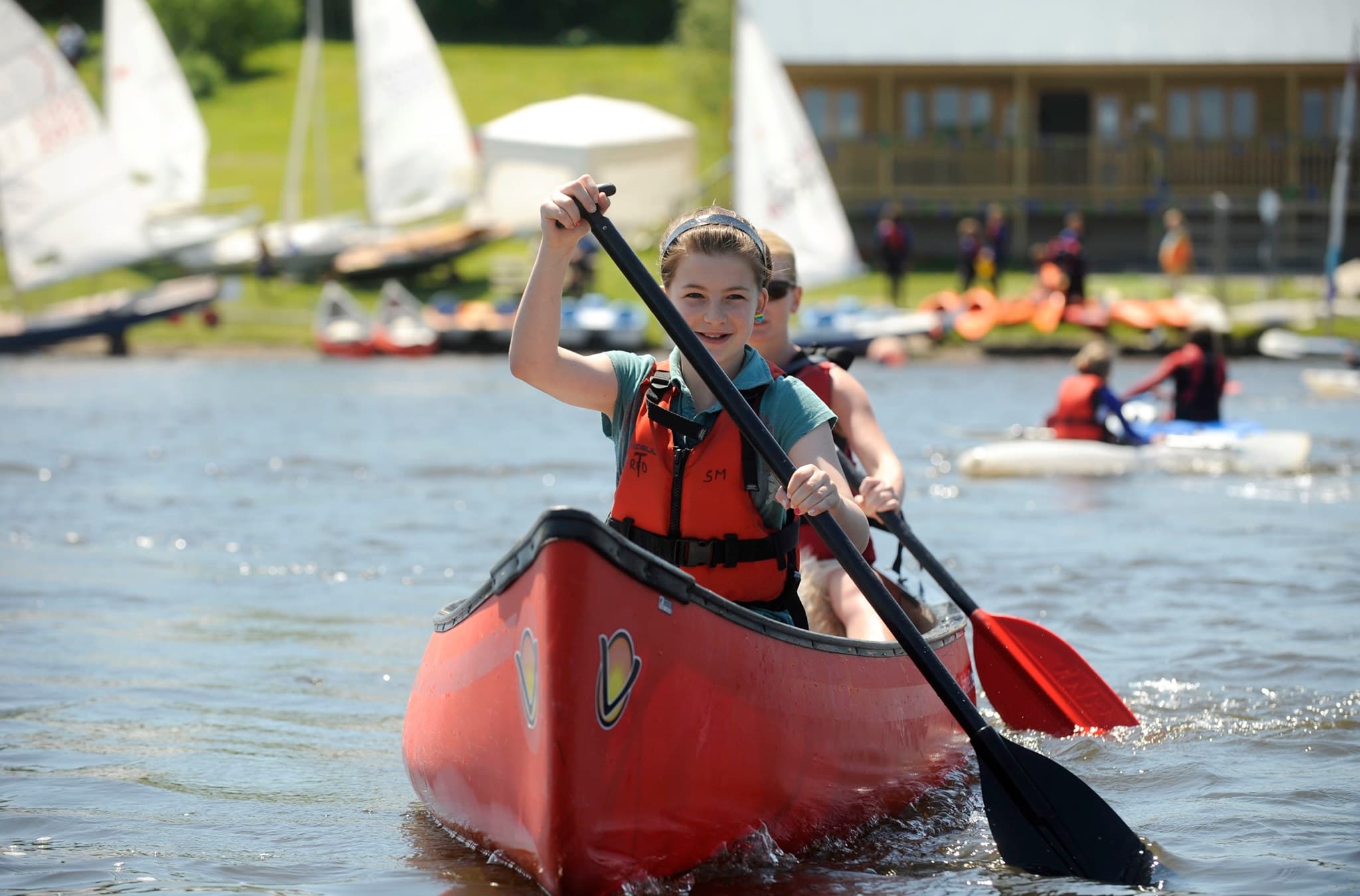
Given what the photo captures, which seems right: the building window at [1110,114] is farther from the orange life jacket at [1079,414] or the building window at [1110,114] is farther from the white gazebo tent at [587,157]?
the orange life jacket at [1079,414]

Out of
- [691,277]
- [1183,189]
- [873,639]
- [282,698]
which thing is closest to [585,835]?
[691,277]

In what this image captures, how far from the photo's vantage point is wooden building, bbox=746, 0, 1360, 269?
27406mm

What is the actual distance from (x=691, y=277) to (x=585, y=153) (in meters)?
23.9

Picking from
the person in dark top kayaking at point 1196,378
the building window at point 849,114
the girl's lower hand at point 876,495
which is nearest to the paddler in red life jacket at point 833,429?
the girl's lower hand at point 876,495

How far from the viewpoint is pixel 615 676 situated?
3.54 meters

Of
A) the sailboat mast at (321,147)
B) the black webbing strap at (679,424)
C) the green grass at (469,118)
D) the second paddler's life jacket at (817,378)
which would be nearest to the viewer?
the black webbing strap at (679,424)

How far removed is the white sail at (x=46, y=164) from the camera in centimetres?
2391

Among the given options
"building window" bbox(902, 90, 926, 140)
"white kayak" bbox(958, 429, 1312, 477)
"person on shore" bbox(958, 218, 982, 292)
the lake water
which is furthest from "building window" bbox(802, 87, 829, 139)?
"white kayak" bbox(958, 429, 1312, 477)

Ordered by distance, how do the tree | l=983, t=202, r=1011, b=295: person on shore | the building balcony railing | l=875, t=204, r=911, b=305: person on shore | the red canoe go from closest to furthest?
the red canoe → l=875, t=204, r=911, b=305: person on shore → l=983, t=202, r=1011, b=295: person on shore → the building balcony railing → the tree

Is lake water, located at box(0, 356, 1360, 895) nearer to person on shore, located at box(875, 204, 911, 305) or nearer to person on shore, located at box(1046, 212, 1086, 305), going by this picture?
person on shore, located at box(1046, 212, 1086, 305)

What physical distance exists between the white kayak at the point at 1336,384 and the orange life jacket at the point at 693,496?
49.6 ft

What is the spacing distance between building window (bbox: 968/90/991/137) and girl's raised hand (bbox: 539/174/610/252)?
84.9 ft

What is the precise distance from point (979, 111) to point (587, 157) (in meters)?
6.71

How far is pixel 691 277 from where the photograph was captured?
3951mm
